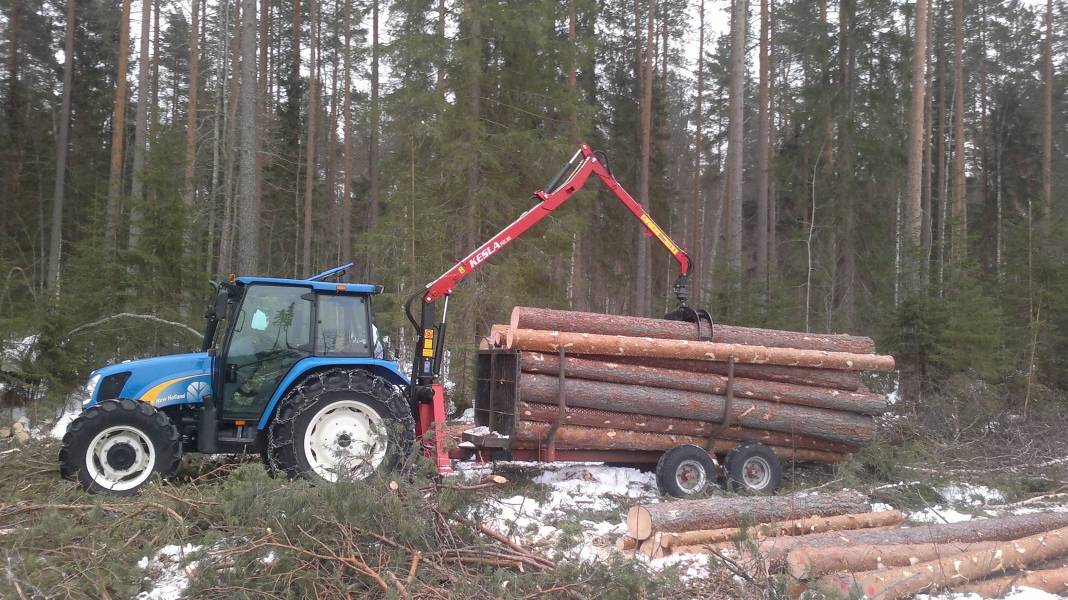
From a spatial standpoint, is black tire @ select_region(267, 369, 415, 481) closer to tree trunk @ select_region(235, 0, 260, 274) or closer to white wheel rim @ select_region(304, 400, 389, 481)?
white wheel rim @ select_region(304, 400, 389, 481)

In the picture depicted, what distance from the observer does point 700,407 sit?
881cm

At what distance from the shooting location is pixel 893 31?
72.6 feet

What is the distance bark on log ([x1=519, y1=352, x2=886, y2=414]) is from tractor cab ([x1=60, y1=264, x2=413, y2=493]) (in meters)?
1.60

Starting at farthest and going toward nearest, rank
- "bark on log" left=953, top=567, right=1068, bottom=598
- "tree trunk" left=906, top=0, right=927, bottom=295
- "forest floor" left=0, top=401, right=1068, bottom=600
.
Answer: "tree trunk" left=906, top=0, right=927, bottom=295, "bark on log" left=953, top=567, right=1068, bottom=598, "forest floor" left=0, top=401, right=1068, bottom=600

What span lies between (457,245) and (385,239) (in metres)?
1.52

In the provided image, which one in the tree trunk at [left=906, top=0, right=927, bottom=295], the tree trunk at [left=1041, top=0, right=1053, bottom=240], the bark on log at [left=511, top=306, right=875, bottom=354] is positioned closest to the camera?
the bark on log at [left=511, top=306, right=875, bottom=354]

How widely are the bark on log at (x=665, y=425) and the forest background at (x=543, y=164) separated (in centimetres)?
409

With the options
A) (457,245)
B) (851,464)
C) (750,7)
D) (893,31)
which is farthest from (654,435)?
(750,7)

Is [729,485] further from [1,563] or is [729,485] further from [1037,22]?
[1037,22]

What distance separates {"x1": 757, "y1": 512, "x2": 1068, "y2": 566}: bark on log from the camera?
5816 millimetres

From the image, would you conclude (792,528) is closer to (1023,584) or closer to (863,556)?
(863,556)

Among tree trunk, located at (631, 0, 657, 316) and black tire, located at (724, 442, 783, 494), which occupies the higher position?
tree trunk, located at (631, 0, 657, 316)

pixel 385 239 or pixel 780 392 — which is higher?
pixel 385 239

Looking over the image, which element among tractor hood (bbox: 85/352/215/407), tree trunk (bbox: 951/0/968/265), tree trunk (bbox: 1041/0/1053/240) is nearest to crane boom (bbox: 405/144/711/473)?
tractor hood (bbox: 85/352/215/407)
